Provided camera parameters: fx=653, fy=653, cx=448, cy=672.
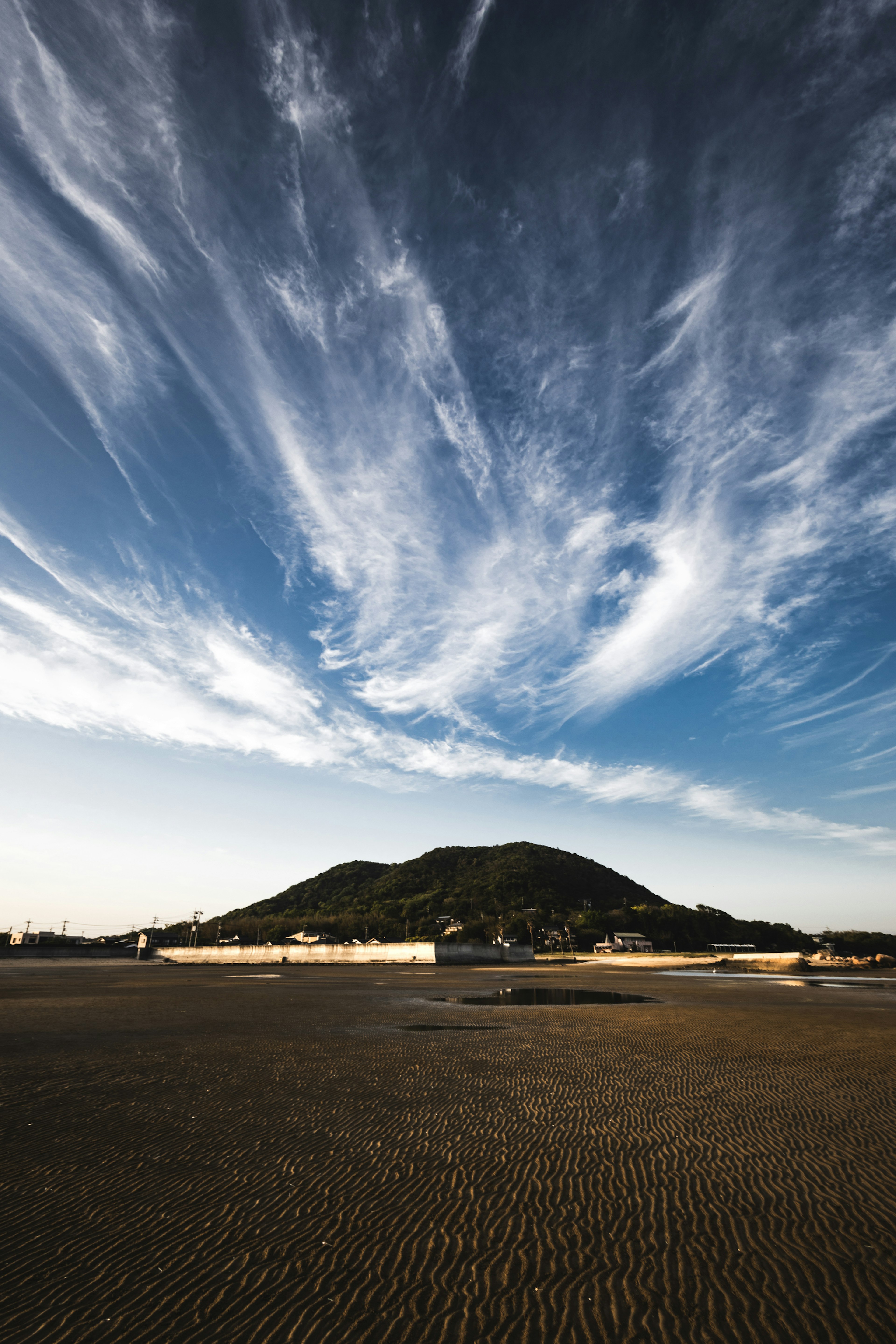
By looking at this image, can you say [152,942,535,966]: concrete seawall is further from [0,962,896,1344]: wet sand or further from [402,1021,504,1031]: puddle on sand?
[0,962,896,1344]: wet sand

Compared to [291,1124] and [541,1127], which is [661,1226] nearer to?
[541,1127]

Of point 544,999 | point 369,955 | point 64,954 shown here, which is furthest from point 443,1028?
point 64,954

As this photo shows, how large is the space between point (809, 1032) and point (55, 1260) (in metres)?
21.4

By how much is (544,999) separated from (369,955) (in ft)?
209

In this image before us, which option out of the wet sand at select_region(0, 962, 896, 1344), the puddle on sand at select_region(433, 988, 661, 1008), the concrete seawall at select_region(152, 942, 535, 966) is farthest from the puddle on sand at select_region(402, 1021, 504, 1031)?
the concrete seawall at select_region(152, 942, 535, 966)

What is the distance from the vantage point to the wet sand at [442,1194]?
4.75 meters

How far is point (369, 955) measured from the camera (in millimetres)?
89375

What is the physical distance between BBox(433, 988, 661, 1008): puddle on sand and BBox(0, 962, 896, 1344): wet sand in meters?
13.4

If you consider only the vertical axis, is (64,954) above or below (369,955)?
above

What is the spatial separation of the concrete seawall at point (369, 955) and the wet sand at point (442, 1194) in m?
76.3

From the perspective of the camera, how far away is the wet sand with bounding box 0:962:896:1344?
475cm

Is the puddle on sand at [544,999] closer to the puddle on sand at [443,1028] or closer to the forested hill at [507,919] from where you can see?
the puddle on sand at [443,1028]

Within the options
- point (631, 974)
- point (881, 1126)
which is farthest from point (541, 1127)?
point (631, 974)

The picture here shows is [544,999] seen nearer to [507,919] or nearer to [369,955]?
[369,955]
